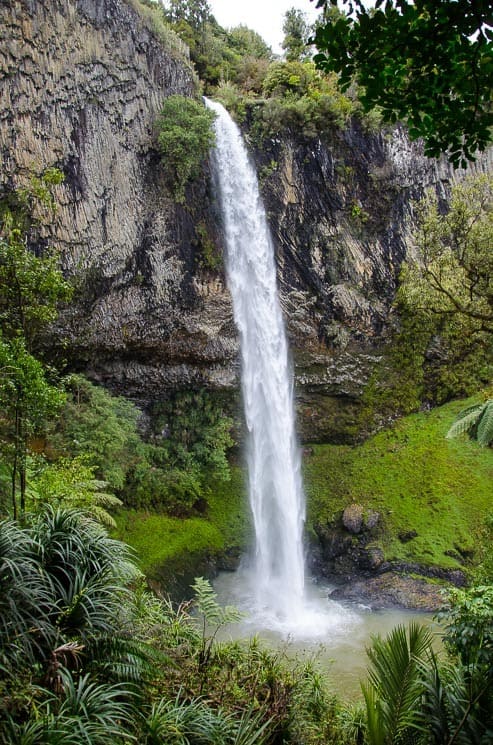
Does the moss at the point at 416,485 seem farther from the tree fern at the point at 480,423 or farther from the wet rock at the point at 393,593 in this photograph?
the tree fern at the point at 480,423

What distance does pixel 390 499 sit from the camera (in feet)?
47.7

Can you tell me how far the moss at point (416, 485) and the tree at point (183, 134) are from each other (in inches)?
392

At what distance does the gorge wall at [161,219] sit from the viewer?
11000mm

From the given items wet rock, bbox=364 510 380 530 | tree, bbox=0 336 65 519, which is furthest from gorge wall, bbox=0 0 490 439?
wet rock, bbox=364 510 380 530

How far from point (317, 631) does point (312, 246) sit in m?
10.9

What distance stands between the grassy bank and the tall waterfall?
0.88 m

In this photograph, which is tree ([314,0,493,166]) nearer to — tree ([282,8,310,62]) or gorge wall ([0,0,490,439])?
gorge wall ([0,0,490,439])

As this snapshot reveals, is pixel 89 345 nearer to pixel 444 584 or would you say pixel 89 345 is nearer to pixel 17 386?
pixel 17 386

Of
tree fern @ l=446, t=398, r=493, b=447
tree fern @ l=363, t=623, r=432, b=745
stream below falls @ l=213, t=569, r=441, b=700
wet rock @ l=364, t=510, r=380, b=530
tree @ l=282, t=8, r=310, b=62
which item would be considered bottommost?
stream below falls @ l=213, t=569, r=441, b=700

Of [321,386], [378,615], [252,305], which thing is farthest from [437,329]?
[378,615]

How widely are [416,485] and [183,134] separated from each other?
11839mm

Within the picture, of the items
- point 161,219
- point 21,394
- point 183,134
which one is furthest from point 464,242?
point 161,219

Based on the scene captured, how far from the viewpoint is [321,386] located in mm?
16625

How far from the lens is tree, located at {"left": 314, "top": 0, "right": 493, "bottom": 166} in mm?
2549
